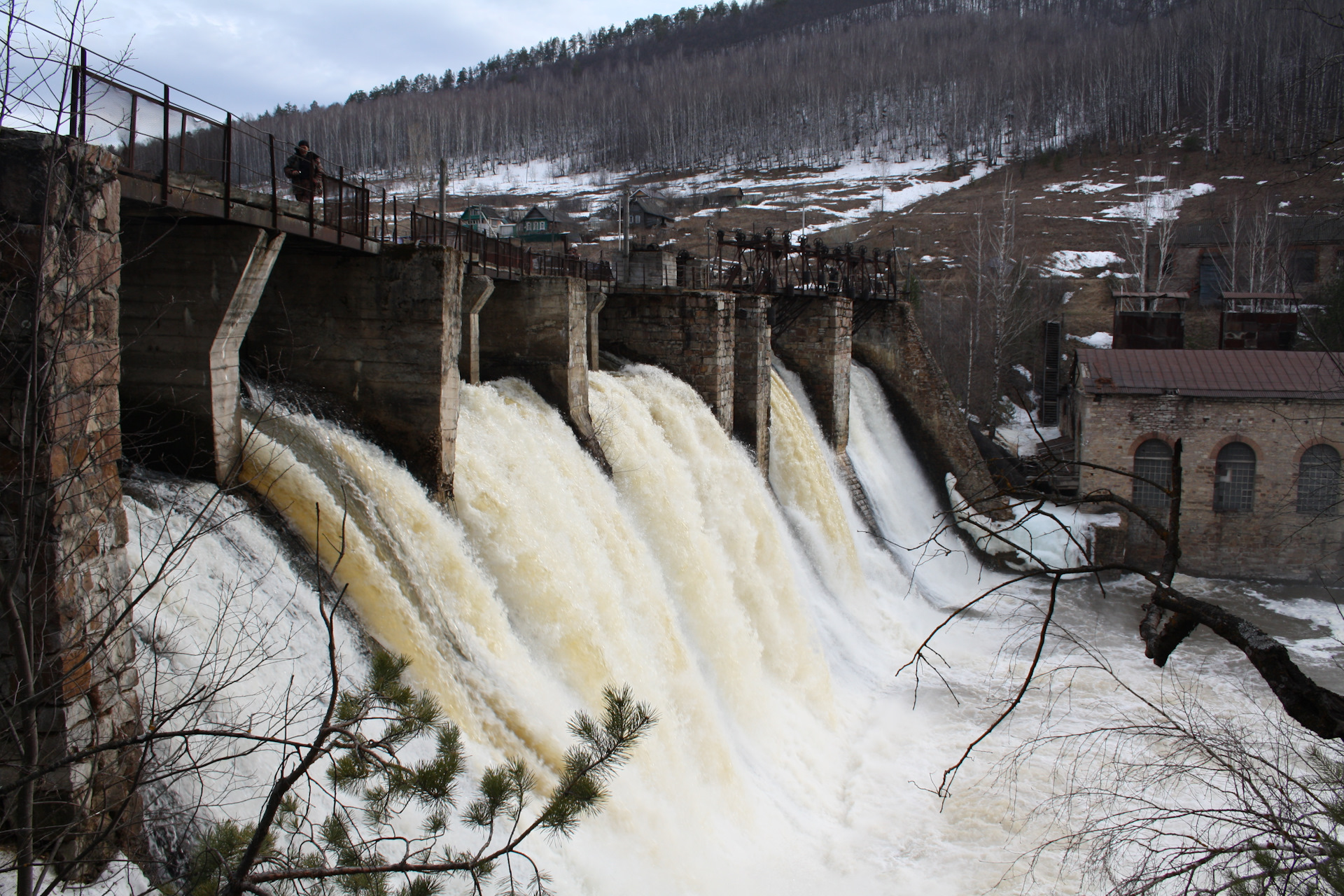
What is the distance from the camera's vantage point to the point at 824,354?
22891mm

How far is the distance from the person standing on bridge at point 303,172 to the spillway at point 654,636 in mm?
2201

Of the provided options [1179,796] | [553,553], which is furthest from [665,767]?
[1179,796]

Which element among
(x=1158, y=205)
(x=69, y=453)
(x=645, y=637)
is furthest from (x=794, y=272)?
(x=1158, y=205)

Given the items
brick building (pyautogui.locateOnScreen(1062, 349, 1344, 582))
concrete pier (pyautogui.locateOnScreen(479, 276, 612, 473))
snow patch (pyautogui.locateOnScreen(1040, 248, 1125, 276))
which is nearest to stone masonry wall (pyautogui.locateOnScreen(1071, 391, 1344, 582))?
brick building (pyautogui.locateOnScreen(1062, 349, 1344, 582))

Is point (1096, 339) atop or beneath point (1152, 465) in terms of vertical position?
atop

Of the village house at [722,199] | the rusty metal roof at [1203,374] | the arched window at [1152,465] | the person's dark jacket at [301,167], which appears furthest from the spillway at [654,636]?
the village house at [722,199]

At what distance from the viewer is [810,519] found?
18672 millimetres

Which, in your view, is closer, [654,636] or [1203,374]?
[654,636]

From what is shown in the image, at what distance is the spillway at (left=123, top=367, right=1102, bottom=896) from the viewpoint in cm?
819

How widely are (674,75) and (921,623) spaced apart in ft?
377

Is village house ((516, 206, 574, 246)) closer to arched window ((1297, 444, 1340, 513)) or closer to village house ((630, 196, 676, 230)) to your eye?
village house ((630, 196, 676, 230))

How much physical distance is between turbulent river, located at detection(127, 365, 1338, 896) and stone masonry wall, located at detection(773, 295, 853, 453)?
5293 mm

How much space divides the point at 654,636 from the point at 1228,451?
58.9ft

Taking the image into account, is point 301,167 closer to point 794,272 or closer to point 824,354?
point 824,354
